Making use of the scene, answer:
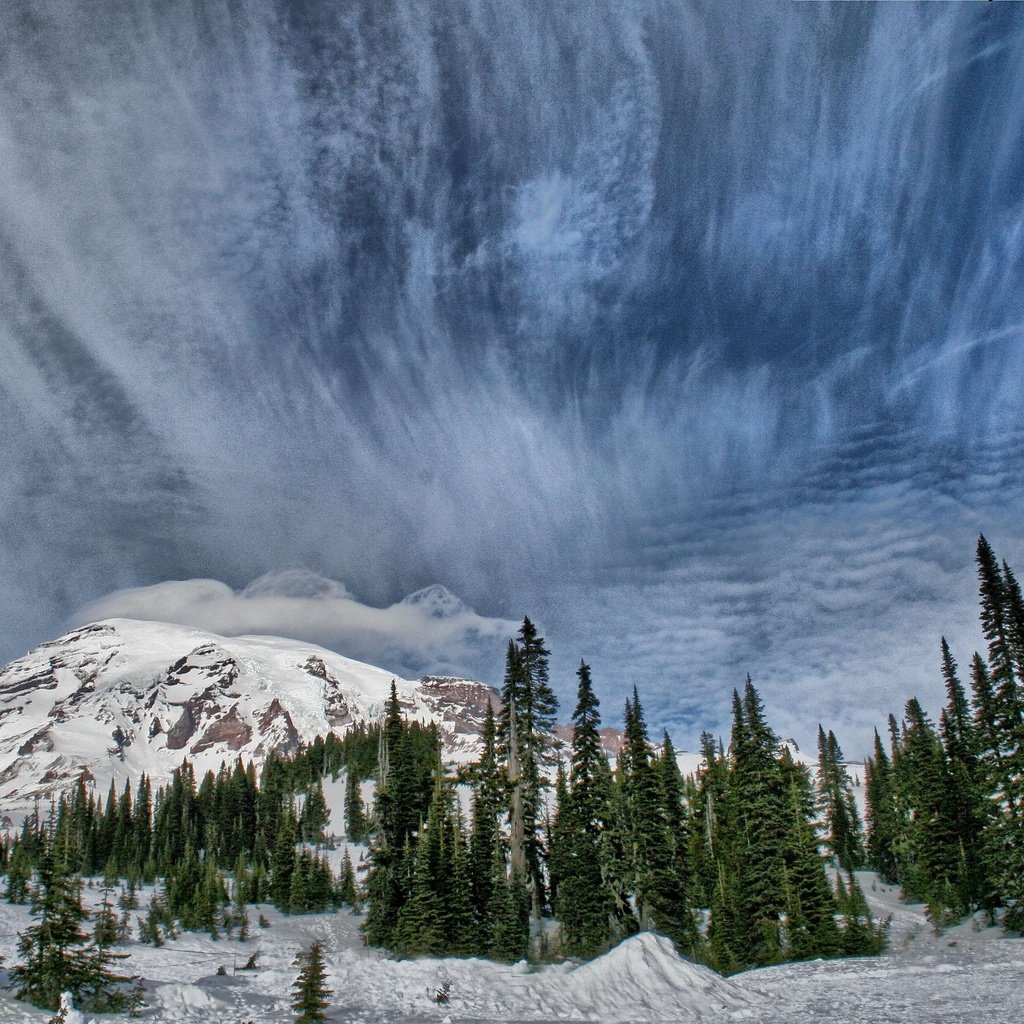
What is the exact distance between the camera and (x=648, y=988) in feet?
66.4

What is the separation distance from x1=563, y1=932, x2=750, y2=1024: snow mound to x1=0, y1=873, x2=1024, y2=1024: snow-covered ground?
0.04m

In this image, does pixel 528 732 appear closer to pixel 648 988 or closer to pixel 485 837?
pixel 485 837

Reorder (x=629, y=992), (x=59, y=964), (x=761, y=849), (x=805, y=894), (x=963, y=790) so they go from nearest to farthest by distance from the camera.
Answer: (x=59, y=964) < (x=629, y=992) < (x=805, y=894) < (x=761, y=849) < (x=963, y=790)

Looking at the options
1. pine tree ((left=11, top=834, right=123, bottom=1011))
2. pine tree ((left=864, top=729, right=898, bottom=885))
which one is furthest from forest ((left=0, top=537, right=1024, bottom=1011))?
pine tree ((left=864, top=729, right=898, bottom=885))

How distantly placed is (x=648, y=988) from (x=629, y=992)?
541 mm

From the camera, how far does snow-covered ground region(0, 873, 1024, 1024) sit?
1770 centimetres

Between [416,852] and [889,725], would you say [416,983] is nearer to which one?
[416,852]

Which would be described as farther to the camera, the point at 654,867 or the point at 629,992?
the point at 654,867

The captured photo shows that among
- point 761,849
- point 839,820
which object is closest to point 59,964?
point 761,849

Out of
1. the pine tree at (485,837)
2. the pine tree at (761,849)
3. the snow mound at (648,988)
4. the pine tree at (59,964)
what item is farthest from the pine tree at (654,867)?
the pine tree at (59,964)

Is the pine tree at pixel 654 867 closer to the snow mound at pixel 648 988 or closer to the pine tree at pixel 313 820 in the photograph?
the snow mound at pixel 648 988

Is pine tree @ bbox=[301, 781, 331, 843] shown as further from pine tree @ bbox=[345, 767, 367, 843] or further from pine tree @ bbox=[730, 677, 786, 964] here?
pine tree @ bbox=[730, 677, 786, 964]

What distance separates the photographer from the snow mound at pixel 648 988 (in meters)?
18.8

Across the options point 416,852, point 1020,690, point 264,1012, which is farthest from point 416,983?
point 1020,690
